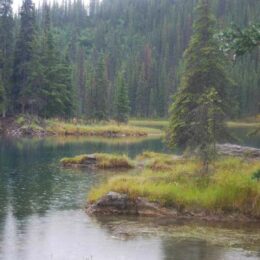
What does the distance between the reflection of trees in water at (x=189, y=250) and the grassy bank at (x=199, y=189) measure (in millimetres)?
4232

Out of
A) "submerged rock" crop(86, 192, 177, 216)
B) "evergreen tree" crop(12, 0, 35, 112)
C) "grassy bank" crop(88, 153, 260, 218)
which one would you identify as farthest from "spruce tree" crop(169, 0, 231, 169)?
"evergreen tree" crop(12, 0, 35, 112)

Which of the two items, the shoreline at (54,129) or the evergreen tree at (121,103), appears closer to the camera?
the shoreline at (54,129)

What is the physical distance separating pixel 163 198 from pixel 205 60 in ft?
58.8

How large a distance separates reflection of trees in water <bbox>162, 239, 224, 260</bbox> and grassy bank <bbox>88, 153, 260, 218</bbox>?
4.23 meters

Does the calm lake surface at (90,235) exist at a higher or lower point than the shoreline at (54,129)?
lower

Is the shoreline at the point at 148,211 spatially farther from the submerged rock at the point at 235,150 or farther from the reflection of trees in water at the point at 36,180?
the submerged rock at the point at 235,150

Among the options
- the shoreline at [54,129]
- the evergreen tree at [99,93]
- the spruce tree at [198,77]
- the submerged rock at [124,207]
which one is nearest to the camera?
the submerged rock at [124,207]

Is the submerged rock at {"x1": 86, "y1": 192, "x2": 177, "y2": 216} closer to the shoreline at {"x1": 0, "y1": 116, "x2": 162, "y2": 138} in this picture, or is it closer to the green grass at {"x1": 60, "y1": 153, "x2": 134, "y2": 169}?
the green grass at {"x1": 60, "y1": 153, "x2": 134, "y2": 169}

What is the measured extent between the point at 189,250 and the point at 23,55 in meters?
73.0

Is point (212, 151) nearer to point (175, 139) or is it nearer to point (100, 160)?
point (175, 139)

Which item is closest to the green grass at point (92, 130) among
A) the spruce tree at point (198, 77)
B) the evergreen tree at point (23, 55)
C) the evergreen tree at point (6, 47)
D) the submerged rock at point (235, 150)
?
the evergreen tree at point (23, 55)

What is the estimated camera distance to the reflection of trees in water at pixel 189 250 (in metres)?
16.8

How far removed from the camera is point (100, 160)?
43.2m

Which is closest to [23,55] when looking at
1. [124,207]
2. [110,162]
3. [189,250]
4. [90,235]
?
[110,162]
